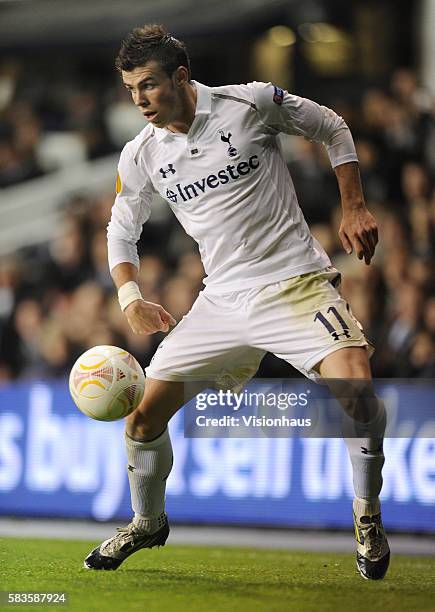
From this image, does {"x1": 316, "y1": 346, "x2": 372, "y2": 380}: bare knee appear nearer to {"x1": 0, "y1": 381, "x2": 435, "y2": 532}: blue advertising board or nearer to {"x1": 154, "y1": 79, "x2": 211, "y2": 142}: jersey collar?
{"x1": 154, "y1": 79, "x2": 211, "y2": 142}: jersey collar

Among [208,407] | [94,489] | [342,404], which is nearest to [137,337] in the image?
[94,489]

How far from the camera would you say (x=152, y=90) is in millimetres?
3062

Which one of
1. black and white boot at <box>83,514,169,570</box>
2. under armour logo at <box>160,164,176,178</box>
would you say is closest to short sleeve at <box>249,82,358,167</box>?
under armour logo at <box>160,164,176,178</box>

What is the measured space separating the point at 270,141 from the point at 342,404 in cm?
85

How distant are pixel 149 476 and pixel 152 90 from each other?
47.2 inches

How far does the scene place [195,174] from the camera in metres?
3.19

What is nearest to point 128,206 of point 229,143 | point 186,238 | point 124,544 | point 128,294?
point 128,294

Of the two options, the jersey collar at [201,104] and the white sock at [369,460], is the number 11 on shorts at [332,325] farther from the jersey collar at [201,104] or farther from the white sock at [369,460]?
the jersey collar at [201,104]

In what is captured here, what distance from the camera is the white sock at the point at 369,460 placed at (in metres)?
3.01

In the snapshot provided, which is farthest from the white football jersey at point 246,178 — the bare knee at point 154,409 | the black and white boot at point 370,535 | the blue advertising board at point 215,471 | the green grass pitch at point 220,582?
the blue advertising board at point 215,471

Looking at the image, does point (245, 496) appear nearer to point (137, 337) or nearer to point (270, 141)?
point (137, 337)

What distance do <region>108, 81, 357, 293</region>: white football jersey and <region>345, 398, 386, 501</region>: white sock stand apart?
50cm

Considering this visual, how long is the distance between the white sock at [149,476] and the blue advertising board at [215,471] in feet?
3.93

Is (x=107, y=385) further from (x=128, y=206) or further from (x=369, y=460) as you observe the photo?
(x=369, y=460)
